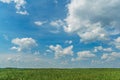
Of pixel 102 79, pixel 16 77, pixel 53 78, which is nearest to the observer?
pixel 102 79

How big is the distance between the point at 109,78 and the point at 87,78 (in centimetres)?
390

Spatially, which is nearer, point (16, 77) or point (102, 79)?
point (102, 79)

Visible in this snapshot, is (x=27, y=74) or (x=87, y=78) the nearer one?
(x=87, y=78)

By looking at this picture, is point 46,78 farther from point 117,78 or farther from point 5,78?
point 117,78

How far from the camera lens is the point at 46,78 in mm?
45750

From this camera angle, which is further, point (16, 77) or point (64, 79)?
point (16, 77)

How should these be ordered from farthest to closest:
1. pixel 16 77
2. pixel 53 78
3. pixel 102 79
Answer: pixel 16 77 → pixel 53 78 → pixel 102 79

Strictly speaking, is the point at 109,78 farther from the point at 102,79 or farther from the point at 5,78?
the point at 5,78

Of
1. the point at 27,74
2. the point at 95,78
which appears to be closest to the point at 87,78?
the point at 95,78

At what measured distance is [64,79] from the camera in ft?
142

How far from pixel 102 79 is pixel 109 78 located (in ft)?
5.69

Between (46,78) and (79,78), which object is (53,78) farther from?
(79,78)

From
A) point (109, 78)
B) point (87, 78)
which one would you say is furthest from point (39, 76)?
point (109, 78)

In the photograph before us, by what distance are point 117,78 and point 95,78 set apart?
3.80m
